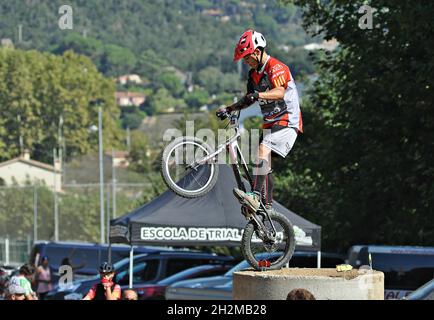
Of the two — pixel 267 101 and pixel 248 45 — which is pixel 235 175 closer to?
pixel 267 101

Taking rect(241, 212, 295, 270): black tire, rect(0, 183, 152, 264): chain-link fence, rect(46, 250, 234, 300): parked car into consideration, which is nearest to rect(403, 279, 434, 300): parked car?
rect(241, 212, 295, 270): black tire

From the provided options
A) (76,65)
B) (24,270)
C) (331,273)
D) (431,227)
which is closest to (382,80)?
(431,227)

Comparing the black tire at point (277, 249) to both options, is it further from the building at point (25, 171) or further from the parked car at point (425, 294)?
the building at point (25, 171)

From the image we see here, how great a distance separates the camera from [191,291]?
20719mm

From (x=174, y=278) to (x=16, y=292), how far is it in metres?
10.2

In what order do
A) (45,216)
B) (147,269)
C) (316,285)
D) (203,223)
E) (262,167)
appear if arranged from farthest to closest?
(45,216)
(147,269)
(203,223)
(262,167)
(316,285)

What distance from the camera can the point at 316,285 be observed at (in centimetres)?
1052

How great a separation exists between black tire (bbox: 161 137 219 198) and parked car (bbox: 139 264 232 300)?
1127cm

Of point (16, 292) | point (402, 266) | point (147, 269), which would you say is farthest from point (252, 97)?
point (147, 269)

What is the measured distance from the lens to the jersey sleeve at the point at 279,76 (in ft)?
36.4

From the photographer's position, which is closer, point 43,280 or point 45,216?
point 43,280

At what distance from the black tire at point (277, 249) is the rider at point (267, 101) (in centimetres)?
31

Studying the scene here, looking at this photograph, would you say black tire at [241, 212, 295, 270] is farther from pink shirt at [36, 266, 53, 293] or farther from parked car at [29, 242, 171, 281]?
parked car at [29, 242, 171, 281]
